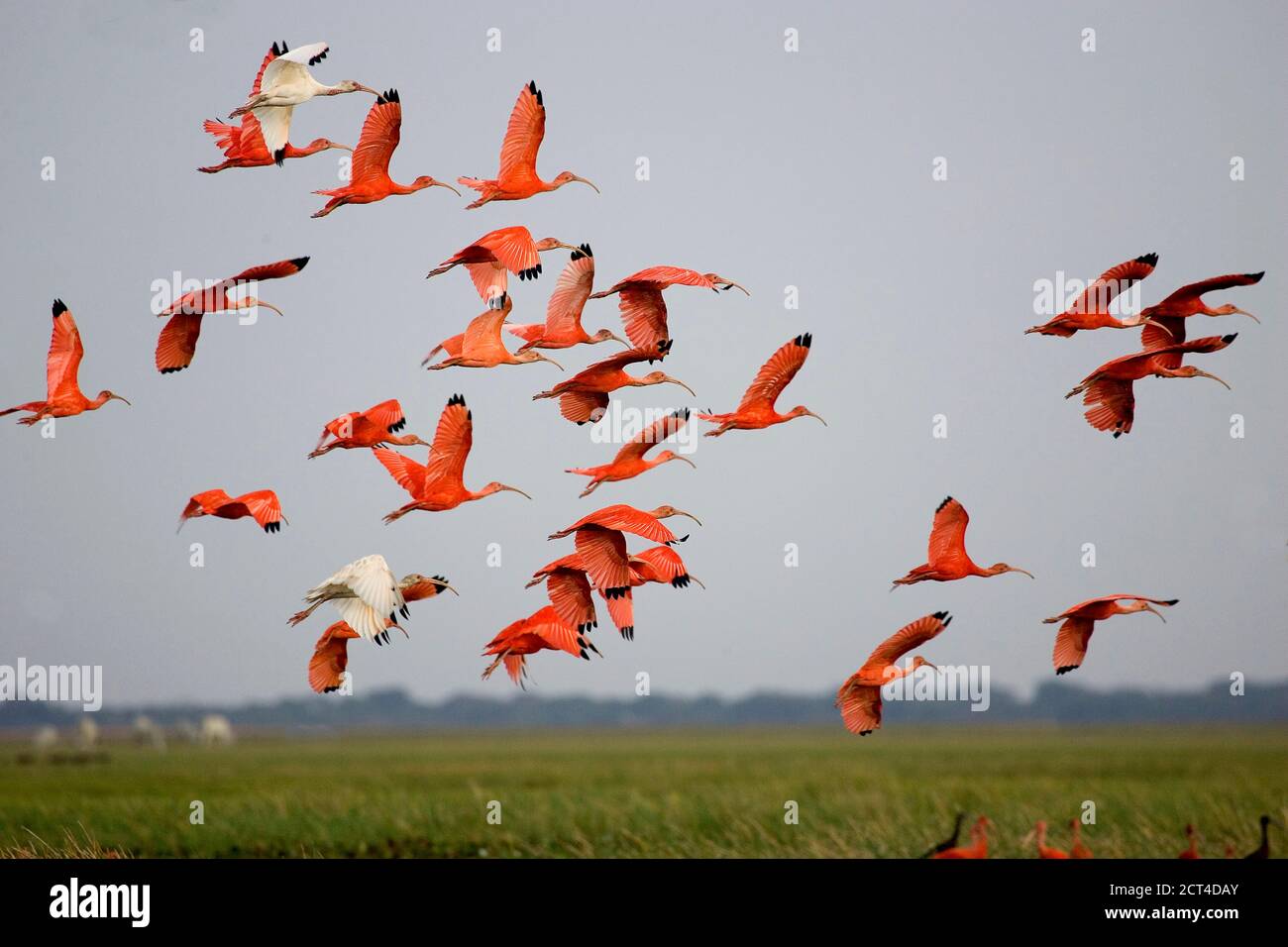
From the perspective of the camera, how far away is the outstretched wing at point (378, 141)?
54.0 feet

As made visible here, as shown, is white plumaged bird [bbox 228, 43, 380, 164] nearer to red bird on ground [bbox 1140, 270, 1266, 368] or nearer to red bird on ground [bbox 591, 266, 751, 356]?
red bird on ground [bbox 591, 266, 751, 356]

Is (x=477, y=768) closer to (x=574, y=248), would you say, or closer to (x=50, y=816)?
(x=50, y=816)

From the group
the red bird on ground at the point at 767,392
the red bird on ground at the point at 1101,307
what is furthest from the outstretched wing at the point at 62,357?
the red bird on ground at the point at 1101,307

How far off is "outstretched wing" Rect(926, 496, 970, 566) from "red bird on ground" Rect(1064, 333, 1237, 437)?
1879 millimetres

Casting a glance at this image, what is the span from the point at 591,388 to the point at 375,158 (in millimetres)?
3403

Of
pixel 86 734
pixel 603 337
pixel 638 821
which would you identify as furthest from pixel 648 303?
pixel 86 734

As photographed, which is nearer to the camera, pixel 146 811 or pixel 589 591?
pixel 589 591

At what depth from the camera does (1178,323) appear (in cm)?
1692

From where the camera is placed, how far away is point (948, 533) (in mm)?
15258

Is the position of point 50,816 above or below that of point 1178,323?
below

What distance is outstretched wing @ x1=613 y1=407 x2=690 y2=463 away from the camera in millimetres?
16016
